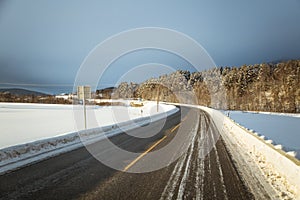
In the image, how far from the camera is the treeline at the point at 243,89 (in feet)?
154

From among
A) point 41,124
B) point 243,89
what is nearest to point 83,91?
point 41,124

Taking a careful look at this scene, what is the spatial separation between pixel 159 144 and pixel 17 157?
19.5 ft

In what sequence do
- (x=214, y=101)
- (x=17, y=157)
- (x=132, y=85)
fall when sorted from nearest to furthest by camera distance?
(x=17, y=157) → (x=214, y=101) → (x=132, y=85)

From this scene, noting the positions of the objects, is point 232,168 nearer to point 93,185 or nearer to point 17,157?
point 93,185

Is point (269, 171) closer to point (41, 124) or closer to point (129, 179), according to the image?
point (129, 179)

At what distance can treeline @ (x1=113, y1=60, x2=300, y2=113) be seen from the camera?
154 feet

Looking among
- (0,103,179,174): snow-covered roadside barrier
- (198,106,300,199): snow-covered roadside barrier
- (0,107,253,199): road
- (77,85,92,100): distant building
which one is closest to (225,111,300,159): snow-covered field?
(198,106,300,199): snow-covered roadside barrier

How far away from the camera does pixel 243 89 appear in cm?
6725

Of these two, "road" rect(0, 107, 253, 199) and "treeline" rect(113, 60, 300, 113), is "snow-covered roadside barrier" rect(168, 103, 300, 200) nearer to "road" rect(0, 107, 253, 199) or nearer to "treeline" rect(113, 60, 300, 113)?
"road" rect(0, 107, 253, 199)

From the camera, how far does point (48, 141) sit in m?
9.82

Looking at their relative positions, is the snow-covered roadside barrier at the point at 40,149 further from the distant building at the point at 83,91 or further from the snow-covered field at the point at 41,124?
the distant building at the point at 83,91

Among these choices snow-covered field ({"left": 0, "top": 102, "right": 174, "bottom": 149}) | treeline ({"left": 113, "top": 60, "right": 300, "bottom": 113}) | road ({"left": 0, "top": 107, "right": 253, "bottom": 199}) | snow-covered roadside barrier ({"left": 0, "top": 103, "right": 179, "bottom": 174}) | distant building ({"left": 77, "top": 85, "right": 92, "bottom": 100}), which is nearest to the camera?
road ({"left": 0, "top": 107, "right": 253, "bottom": 199})

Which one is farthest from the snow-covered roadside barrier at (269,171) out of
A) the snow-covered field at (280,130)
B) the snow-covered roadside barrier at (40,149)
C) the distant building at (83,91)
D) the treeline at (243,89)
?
the treeline at (243,89)

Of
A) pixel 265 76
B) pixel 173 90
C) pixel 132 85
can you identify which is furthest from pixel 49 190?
pixel 132 85
